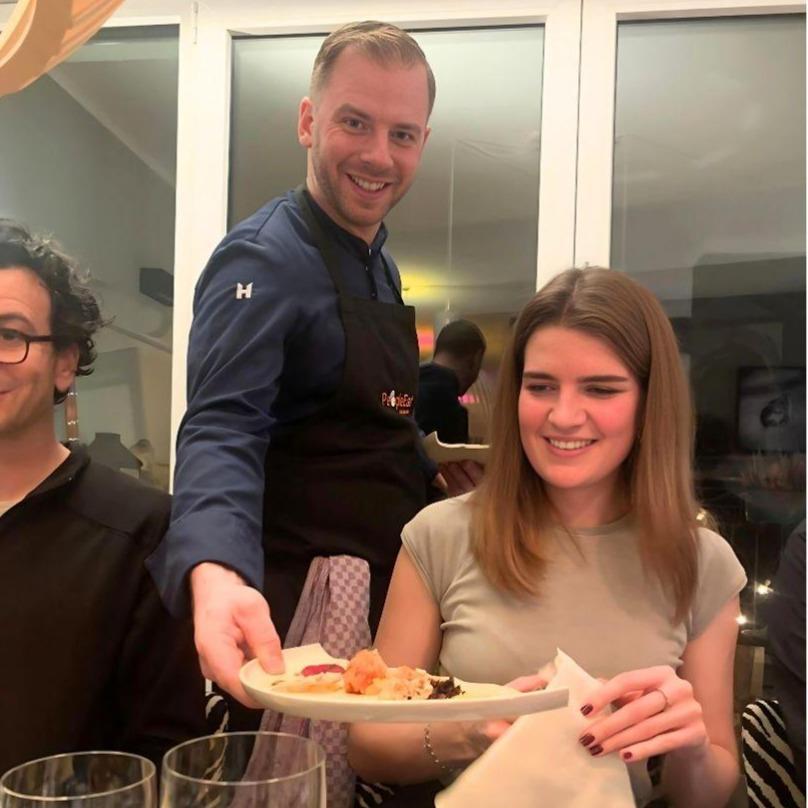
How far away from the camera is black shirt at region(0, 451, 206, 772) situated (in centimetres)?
115

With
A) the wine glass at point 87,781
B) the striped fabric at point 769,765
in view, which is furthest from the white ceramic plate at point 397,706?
the striped fabric at point 769,765

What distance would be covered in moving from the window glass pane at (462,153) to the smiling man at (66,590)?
0.50 metres

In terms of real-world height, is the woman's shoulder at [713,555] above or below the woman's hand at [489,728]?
above

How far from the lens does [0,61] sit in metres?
0.77

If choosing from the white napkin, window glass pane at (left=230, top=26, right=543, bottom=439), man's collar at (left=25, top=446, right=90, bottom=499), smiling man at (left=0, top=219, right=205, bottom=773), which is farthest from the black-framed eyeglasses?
the white napkin

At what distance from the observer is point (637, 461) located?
3.92 ft

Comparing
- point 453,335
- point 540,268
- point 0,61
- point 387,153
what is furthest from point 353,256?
point 0,61

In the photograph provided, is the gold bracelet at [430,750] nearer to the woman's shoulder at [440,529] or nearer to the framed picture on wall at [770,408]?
the woman's shoulder at [440,529]

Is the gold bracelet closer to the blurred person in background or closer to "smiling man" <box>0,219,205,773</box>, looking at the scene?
"smiling man" <box>0,219,205,773</box>

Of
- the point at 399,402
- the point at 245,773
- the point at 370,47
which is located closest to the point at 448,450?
the point at 399,402

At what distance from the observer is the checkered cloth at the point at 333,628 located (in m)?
1.16

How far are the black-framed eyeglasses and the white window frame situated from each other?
3.04 ft

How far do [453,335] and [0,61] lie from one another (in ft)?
3.05

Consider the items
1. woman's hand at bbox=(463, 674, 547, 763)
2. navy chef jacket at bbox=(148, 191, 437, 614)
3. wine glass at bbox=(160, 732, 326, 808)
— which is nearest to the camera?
wine glass at bbox=(160, 732, 326, 808)
